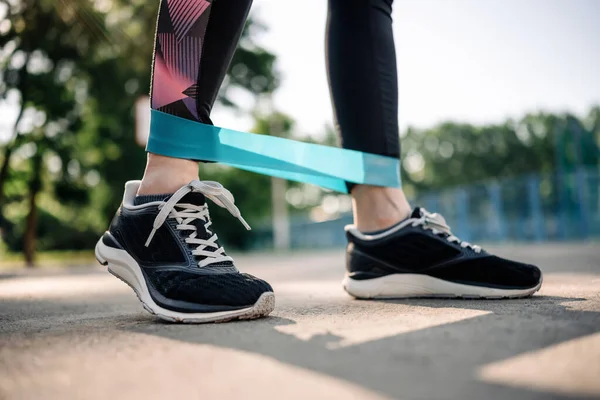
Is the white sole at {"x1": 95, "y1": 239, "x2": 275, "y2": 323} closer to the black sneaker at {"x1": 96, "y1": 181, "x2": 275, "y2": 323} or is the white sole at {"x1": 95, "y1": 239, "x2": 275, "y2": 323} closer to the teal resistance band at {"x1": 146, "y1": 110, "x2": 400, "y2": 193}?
the black sneaker at {"x1": 96, "y1": 181, "x2": 275, "y2": 323}

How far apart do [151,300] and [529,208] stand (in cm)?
1384

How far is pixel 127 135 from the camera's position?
14891 mm

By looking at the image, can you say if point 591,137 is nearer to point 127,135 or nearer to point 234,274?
point 127,135

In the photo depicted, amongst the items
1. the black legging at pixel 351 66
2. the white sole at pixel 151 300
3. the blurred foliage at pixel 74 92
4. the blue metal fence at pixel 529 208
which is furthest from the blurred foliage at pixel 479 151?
the white sole at pixel 151 300

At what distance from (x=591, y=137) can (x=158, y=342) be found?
15389mm

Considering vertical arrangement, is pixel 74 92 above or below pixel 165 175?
above

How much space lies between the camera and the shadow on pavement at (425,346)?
23.6 inches

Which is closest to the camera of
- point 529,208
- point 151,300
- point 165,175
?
point 151,300

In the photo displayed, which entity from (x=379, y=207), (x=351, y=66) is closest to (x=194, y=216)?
(x=379, y=207)

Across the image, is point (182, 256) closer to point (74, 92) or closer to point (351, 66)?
point (351, 66)

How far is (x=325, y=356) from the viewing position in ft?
2.47

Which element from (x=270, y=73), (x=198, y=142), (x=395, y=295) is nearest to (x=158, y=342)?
(x=198, y=142)

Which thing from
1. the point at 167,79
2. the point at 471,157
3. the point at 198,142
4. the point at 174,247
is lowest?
the point at 174,247

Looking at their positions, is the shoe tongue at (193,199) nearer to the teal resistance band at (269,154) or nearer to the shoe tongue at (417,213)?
the teal resistance band at (269,154)
